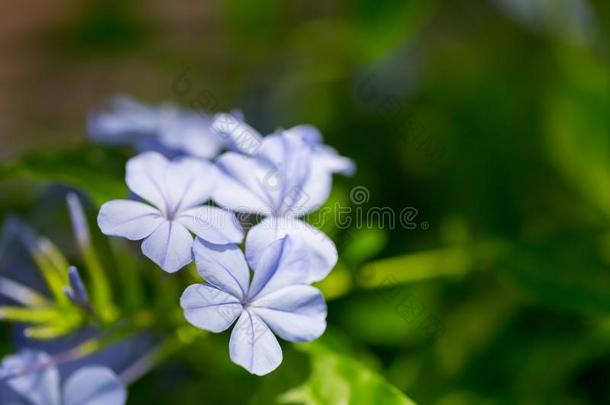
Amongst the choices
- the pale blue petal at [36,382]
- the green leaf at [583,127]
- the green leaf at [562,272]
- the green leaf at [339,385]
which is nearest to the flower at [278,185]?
the green leaf at [339,385]

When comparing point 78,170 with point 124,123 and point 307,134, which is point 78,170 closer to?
point 124,123

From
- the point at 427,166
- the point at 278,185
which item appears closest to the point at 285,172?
the point at 278,185

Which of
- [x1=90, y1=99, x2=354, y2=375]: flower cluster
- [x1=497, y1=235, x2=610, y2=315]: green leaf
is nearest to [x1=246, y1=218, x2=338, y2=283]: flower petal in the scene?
[x1=90, y1=99, x2=354, y2=375]: flower cluster

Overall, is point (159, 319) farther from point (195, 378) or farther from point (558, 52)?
point (558, 52)

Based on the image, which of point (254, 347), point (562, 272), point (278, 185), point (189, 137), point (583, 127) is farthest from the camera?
point (583, 127)

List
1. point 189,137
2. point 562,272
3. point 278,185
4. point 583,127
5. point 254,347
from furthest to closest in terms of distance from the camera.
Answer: point 583,127 < point 562,272 < point 189,137 < point 278,185 < point 254,347

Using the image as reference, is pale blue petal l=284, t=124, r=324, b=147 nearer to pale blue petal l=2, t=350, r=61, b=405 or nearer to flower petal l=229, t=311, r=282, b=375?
flower petal l=229, t=311, r=282, b=375

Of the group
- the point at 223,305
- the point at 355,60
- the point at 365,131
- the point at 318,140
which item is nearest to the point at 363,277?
the point at 318,140
